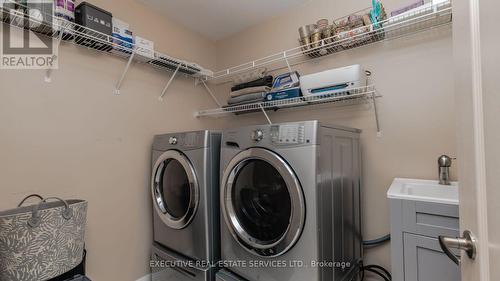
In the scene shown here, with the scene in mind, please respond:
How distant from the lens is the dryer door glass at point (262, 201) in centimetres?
133

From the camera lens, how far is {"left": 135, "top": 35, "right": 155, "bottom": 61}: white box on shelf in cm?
179

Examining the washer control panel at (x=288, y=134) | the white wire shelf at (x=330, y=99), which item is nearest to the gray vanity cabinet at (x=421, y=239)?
the washer control panel at (x=288, y=134)

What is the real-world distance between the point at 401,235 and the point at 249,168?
33.4 inches

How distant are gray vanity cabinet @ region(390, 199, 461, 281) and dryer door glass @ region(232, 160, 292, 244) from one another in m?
0.52

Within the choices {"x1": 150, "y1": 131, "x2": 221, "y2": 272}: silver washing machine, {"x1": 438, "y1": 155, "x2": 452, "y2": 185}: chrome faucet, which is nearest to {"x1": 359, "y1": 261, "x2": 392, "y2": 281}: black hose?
{"x1": 438, "y1": 155, "x2": 452, "y2": 185}: chrome faucet

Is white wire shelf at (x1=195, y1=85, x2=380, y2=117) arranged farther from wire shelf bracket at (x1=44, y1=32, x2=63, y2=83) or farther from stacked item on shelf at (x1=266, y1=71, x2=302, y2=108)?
wire shelf bracket at (x1=44, y1=32, x2=63, y2=83)

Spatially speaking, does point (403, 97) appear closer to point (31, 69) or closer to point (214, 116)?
point (214, 116)

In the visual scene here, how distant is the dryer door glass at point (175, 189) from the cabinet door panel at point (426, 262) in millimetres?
1328

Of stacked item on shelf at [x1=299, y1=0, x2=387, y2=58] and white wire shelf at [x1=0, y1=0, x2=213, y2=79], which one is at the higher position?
stacked item on shelf at [x1=299, y1=0, x2=387, y2=58]

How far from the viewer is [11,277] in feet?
3.45

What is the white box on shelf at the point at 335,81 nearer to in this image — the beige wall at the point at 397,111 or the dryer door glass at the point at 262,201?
the beige wall at the point at 397,111

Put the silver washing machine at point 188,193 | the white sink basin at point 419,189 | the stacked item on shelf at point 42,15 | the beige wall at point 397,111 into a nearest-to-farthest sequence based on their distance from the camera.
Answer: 1. the white sink basin at point 419,189
2. the stacked item on shelf at point 42,15
3. the beige wall at point 397,111
4. the silver washing machine at point 188,193

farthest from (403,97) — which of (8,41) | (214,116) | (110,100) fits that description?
(8,41)

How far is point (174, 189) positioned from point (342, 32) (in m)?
1.66
